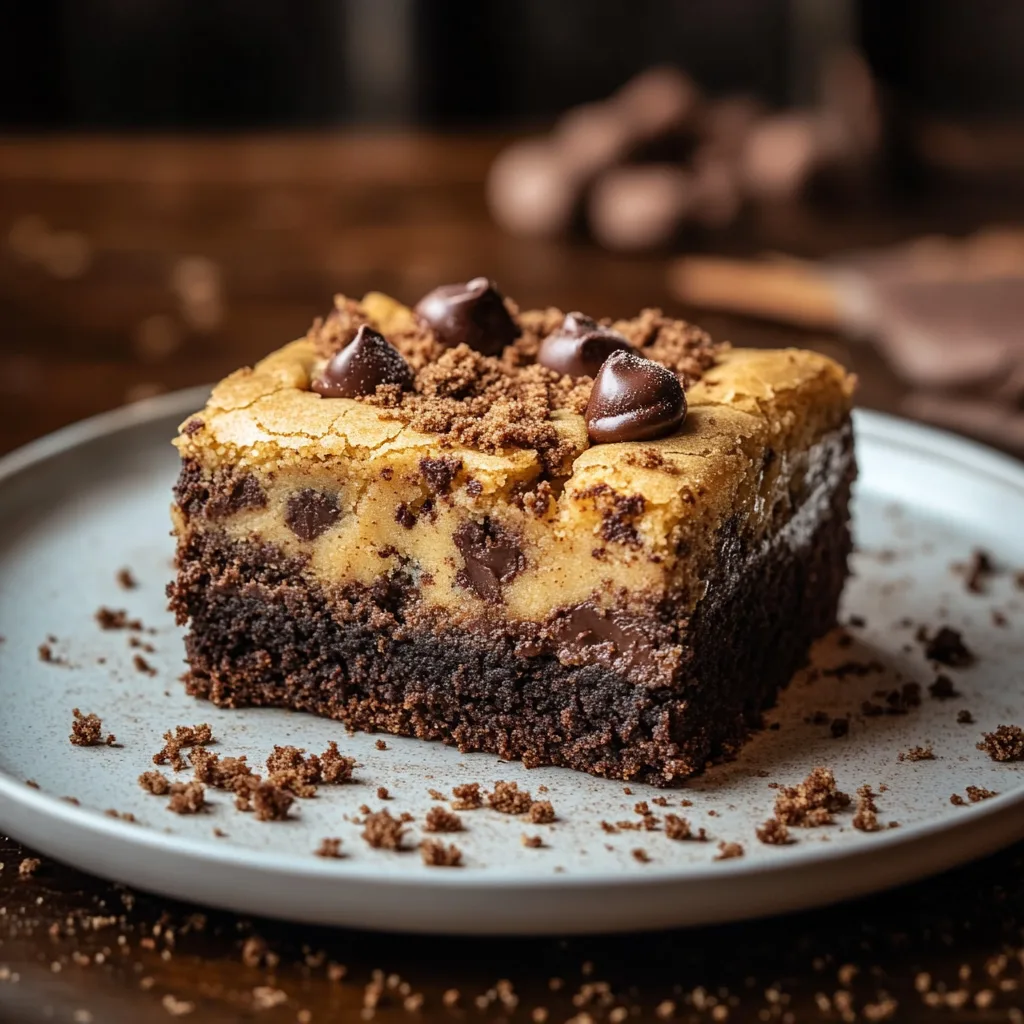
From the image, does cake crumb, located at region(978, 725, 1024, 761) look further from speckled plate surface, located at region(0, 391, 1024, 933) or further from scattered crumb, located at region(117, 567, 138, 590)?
scattered crumb, located at region(117, 567, 138, 590)

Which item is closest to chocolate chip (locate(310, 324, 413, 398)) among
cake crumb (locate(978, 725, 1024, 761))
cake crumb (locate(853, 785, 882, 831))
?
cake crumb (locate(853, 785, 882, 831))

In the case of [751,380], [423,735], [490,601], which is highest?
[751,380]

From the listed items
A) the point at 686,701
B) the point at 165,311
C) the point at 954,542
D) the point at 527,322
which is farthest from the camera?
the point at 165,311

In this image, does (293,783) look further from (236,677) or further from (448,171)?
(448,171)

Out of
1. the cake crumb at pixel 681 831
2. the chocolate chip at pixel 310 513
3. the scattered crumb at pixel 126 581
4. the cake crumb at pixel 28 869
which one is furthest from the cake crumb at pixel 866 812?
the scattered crumb at pixel 126 581

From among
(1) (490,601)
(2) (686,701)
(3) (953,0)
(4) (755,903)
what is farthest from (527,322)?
(3) (953,0)
